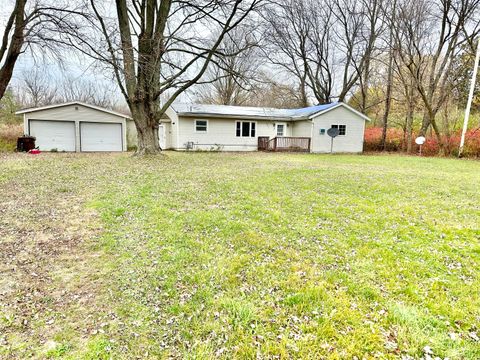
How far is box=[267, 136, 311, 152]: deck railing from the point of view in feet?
67.7

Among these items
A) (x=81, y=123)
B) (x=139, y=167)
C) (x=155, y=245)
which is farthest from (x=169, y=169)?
(x=81, y=123)

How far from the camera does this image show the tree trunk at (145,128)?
1312cm

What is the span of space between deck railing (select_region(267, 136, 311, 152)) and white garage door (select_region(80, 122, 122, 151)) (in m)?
10.8

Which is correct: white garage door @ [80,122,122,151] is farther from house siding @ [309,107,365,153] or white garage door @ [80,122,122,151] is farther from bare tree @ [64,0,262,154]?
house siding @ [309,107,365,153]

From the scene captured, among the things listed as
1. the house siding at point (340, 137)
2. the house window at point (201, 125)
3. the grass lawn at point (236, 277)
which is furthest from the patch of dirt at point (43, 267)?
the house siding at point (340, 137)

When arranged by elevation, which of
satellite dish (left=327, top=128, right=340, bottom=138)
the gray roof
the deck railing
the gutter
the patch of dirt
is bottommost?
the patch of dirt

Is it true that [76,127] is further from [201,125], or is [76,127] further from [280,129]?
[280,129]

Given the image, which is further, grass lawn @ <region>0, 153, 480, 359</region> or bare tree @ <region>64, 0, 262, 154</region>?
bare tree @ <region>64, 0, 262, 154</region>

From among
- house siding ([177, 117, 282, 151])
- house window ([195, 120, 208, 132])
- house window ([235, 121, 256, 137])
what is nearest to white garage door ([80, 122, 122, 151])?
house siding ([177, 117, 282, 151])

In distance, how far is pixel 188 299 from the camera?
2.66 metres

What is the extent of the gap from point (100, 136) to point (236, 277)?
A: 18929 mm

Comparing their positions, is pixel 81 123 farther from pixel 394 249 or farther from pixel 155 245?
pixel 394 249

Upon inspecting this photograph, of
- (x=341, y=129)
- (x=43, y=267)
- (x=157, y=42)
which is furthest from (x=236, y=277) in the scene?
(x=341, y=129)

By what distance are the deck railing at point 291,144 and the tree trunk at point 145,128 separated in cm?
940
